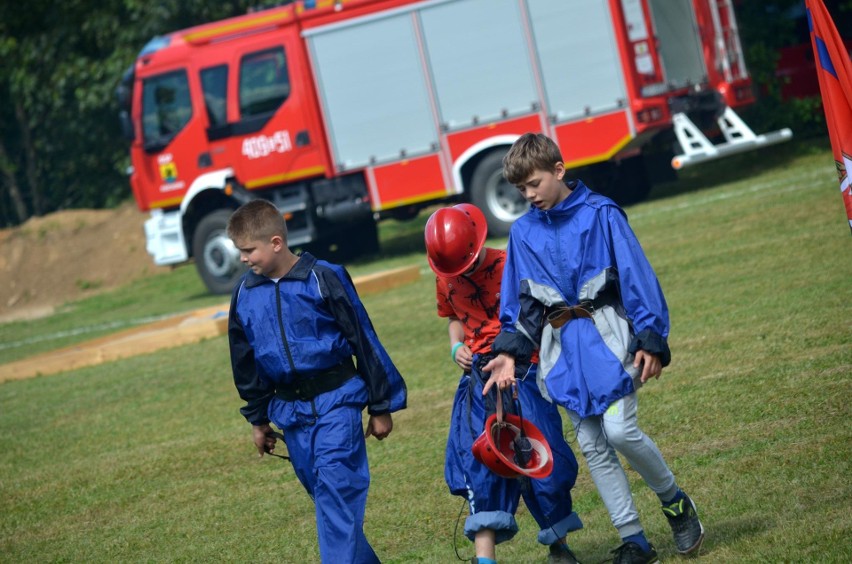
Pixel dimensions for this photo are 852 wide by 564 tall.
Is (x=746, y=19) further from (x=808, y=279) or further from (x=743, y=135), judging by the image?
(x=808, y=279)

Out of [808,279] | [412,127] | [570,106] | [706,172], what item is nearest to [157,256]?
[412,127]

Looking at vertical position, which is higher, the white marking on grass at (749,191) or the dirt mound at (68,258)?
the dirt mound at (68,258)

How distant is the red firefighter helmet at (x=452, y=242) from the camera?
4934 millimetres

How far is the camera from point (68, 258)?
98.6ft

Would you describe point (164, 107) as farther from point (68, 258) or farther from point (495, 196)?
point (68, 258)

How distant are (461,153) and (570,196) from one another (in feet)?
44.2

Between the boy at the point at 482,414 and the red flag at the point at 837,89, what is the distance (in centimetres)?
147

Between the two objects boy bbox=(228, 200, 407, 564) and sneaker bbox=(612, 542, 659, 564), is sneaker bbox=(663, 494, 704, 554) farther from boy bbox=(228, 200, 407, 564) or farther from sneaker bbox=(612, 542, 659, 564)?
boy bbox=(228, 200, 407, 564)

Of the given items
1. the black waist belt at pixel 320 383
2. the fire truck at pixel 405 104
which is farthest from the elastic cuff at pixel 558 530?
the fire truck at pixel 405 104

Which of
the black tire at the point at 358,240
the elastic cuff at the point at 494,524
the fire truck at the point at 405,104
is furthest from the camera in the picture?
the black tire at the point at 358,240

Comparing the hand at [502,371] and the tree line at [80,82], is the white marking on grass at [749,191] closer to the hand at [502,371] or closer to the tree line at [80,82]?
the tree line at [80,82]

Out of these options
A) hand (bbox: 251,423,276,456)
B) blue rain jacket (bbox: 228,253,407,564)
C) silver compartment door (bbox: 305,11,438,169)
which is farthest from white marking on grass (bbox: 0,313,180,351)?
blue rain jacket (bbox: 228,253,407,564)

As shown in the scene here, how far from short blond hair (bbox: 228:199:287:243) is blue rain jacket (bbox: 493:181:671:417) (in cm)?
93

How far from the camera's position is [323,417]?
4.87 metres
